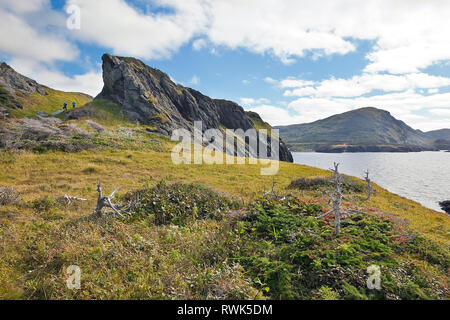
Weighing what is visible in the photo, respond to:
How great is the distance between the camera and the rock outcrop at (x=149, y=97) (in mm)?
64688

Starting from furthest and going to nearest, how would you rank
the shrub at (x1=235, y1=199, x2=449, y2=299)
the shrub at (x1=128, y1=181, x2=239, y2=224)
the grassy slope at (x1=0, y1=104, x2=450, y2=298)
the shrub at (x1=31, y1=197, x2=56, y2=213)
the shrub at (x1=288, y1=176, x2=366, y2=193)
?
the shrub at (x1=288, y1=176, x2=366, y2=193)
the shrub at (x1=31, y1=197, x2=56, y2=213)
the shrub at (x1=128, y1=181, x2=239, y2=224)
the shrub at (x1=235, y1=199, x2=449, y2=299)
the grassy slope at (x1=0, y1=104, x2=450, y2=298)

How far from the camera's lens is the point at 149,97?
6994 centimetres

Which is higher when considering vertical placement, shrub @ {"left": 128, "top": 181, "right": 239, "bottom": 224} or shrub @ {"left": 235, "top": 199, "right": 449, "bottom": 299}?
shrub @ {"left": 128, "top": 181, "right": 239, "bottom": 224}

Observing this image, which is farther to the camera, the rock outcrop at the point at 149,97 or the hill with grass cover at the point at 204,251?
the rock outcrop at the point at 149,97

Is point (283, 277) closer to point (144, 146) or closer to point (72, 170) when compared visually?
point (72, 170)

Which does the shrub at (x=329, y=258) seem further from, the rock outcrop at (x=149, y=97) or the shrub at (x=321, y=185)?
the rock outcrop at (x=149, y=97)

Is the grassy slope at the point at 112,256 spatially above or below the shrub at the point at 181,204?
below

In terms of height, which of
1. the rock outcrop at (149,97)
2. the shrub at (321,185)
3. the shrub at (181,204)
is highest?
the rock outcrop at (149,97)

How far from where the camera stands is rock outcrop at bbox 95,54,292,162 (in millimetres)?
64688

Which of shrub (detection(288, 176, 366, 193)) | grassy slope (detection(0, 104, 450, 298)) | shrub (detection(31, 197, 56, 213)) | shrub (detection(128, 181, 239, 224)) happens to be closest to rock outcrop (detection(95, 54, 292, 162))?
shrub (detection(288, 176, 366, 193))

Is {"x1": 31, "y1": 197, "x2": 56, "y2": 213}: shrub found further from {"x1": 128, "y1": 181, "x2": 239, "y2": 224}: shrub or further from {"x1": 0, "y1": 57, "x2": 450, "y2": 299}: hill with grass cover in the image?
{"x1": 128, "y1": 181, "x2": 239, "y2": 224}: shrub

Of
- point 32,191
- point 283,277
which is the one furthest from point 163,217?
point 32,191

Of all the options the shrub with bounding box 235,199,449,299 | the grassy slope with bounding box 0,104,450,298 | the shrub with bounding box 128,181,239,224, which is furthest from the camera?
the shrub with bounding box 128,181,239,224

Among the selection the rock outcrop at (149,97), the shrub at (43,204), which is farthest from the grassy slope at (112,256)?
the rock outcrop at (149,97)
